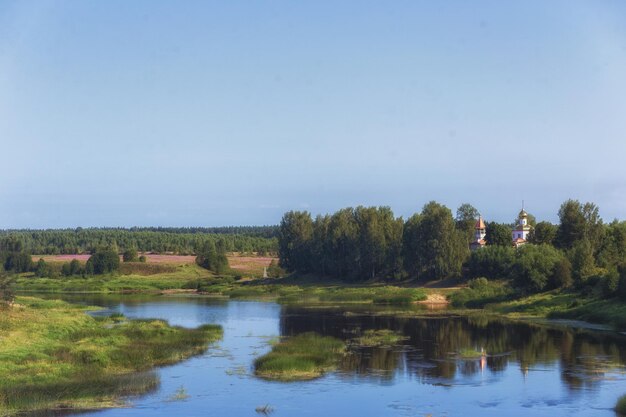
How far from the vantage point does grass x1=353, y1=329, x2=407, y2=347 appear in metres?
52.9

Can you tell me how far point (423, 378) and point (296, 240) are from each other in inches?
3856

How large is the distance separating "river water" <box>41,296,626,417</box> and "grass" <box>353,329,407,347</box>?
35.6 inches

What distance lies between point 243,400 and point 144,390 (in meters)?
4.72

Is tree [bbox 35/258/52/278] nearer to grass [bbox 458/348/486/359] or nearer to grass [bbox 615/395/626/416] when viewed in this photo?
grass [bbox 458/348/486/359]

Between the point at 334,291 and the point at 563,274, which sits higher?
the point at 563,274

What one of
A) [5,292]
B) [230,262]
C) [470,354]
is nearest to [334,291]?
[5,292]

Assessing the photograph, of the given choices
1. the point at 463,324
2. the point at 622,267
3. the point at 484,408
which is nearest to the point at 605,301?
the point at 622,267

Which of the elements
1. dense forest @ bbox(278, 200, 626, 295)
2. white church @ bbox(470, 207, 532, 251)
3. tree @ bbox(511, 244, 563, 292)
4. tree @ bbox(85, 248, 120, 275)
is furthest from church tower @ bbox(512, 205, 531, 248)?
tree @ bbox(85, 248, 120, 275)

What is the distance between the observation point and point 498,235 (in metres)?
118

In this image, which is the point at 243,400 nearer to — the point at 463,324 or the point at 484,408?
the point at 484,408

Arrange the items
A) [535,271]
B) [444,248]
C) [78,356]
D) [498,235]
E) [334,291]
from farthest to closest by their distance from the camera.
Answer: [498,235]
[334,291]
[444,248]
[535,271]
[78,356]

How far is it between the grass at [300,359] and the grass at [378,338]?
6.66ft

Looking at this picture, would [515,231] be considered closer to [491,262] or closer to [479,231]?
[479,231]

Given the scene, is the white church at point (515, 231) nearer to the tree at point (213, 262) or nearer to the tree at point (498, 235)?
the tree at point (498, 235)
